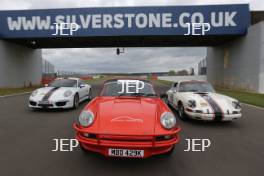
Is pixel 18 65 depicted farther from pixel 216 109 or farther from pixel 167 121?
pixel 167 121

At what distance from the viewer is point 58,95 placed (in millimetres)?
9234

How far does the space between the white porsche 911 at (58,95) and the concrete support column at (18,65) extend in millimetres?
14155

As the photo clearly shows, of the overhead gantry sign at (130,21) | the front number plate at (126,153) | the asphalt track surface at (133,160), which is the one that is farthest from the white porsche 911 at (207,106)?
the overhead gantry sign at (130,21)

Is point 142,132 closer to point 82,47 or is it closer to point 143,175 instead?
point 143,175

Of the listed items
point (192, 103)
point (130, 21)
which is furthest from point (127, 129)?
point (130, 21)

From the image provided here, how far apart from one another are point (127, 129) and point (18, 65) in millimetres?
24366

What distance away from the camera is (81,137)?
12.7ft

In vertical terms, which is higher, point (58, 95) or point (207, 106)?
point (58, 95)

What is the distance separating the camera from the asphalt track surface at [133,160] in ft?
12.2

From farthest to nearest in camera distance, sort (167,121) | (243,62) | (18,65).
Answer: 1. (18,65)
2. (243,62)
3. (167,121)

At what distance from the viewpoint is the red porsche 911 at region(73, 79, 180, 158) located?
3.60m

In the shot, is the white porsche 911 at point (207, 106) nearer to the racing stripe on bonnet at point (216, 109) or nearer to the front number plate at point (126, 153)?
the racing stripe on bonnet at point (216, 109)

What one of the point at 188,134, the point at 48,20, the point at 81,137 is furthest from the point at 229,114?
the point at 48,20

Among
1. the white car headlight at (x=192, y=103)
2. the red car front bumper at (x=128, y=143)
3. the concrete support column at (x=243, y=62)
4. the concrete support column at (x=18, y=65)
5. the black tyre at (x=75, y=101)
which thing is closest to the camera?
the red car front bumper at (x=128, y=143)
